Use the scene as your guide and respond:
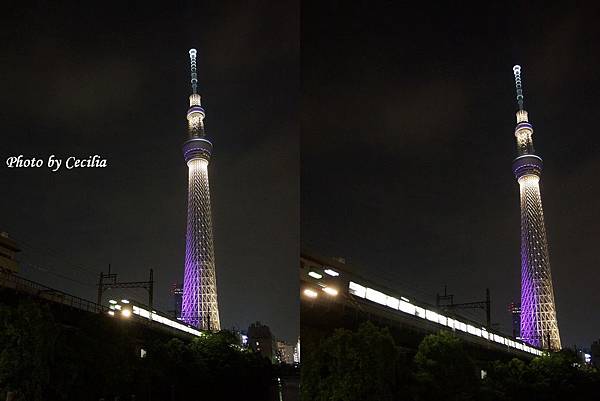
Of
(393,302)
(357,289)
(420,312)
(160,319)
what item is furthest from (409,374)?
(160,319)

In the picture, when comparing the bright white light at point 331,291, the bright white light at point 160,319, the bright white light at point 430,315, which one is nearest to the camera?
the bright white light at point 331,291

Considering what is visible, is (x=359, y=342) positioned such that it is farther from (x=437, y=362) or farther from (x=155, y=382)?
(x=155, y=382)

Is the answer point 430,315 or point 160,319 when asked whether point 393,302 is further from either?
point 160,319

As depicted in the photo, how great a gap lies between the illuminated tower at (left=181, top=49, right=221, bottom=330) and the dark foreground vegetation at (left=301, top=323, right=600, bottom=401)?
20.3 m

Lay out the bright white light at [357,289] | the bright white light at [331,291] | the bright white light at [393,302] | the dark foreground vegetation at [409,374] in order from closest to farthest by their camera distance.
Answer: the dark foreground vegetation at [409,374] → the bright white light at [331,291] → the bright white light at [357,289] → the bright white light at [393,302]

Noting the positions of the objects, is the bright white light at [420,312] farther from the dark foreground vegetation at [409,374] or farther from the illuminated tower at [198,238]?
the illuminated tower at [198,238]

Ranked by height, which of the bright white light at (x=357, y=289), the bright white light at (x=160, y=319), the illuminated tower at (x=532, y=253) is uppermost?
the illuminated tower at (x=532, y=253)

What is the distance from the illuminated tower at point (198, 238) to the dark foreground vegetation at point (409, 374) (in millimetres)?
20263

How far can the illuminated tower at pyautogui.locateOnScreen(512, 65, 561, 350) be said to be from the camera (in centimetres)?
2606

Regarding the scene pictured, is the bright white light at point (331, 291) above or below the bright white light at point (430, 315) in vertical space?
below

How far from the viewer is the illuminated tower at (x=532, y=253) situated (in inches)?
1026

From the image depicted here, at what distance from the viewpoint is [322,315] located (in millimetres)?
6383

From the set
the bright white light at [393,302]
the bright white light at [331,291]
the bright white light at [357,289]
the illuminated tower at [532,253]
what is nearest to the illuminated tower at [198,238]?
the illuminated tower at [532,253]

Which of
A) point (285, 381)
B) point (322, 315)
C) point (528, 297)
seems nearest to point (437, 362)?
point (322, 315)
